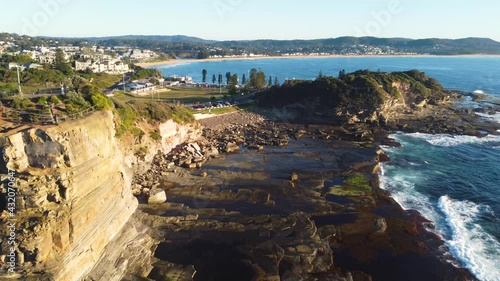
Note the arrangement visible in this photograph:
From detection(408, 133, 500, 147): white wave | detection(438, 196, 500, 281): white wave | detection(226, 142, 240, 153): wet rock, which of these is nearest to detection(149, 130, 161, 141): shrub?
detection(226, 142, 240, 153): wet rock

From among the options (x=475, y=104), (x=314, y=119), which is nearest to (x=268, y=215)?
(x=314, y=119)

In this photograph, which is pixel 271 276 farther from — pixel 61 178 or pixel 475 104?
pixel 475 104

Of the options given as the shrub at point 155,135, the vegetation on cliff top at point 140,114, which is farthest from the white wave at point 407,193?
the vegetation on cliff top at point 140,114

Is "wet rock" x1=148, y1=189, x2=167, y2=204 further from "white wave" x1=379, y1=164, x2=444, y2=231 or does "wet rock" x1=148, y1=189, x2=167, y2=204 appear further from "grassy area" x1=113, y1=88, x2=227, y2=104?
"grassy area" x1=113, y1=88, x2=227, y2=104

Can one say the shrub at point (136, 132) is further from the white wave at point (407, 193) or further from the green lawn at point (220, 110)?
the white wave at point (407, 193)

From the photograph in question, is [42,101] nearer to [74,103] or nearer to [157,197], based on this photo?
[74,103]
